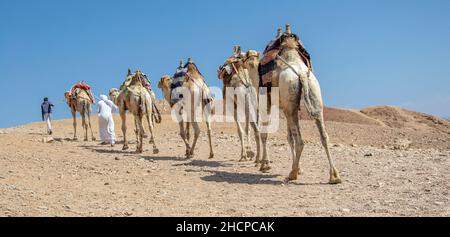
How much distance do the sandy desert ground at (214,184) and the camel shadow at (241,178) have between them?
20 mm

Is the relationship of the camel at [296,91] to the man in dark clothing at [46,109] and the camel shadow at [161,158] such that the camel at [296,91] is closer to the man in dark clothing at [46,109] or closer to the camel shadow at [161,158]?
Answer: the camel shadow at [161,158]

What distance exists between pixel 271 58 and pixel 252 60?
1308 millimetres

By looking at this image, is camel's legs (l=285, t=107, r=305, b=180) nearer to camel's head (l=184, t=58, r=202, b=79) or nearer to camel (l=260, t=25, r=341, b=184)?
camel (l=260, t=25, r=341, b=184)

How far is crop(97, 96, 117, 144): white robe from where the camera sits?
62.6ft

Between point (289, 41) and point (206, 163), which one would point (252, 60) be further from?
point (206, 163)

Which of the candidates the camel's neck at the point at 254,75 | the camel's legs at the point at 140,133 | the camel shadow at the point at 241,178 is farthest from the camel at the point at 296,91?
the camel's legs at the point at 140,133

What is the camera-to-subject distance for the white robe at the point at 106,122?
19067 millimetres

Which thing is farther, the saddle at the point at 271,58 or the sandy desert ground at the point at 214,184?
the saddle at the point at 271,58

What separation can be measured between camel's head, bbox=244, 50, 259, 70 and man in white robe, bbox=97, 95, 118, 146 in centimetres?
824

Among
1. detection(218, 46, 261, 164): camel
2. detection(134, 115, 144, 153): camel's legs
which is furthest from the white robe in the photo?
detection(218, 46, 261, 164): camel

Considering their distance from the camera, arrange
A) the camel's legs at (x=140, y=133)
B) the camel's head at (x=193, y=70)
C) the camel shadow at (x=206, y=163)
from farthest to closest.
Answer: the camel's legs at (x=140, y=133) → the camel's head at (x=193, y=70) → the camel shadow at (x=206, y=163)
